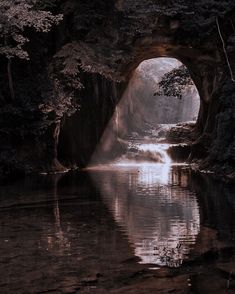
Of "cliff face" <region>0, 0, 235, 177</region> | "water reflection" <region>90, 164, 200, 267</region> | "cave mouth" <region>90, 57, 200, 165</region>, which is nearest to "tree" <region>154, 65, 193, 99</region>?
"cave mouth" <region>90, 57, 200, 165</region>

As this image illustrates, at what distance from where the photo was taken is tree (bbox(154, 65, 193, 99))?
1368 inches

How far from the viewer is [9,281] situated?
556 centimetres

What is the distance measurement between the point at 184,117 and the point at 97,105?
39461mm

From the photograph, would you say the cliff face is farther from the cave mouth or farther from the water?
the water

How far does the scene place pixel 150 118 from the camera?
217ft

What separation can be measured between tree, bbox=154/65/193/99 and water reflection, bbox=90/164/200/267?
19.3m

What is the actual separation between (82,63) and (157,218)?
44.4ft

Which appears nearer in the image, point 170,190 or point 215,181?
point 170,190

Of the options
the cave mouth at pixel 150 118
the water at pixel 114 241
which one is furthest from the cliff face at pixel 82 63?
the water at pixel 114 241

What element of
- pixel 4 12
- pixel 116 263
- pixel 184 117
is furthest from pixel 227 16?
pixel 184 117

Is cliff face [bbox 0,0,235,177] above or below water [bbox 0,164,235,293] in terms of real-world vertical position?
above

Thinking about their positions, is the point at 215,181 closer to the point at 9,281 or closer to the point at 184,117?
the point at 9,281

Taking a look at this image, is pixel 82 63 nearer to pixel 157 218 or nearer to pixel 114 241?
pixel 157 218

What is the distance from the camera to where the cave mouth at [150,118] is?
35.7 metres
